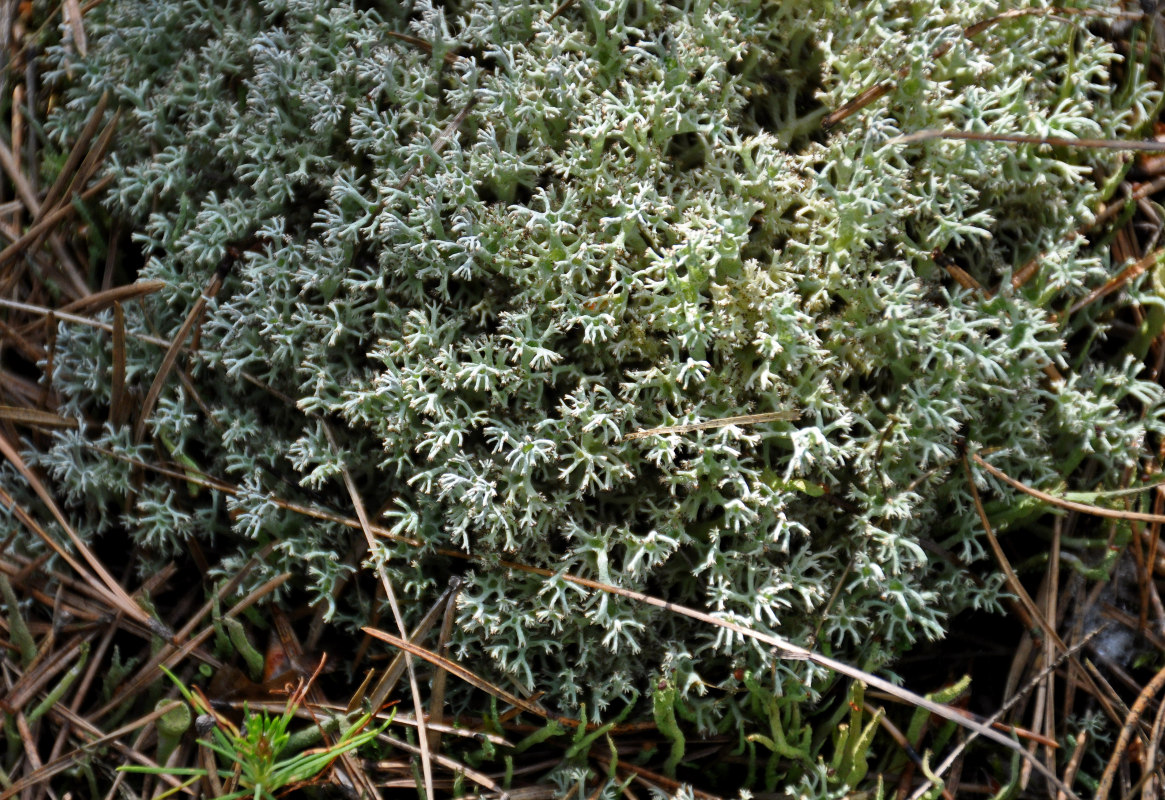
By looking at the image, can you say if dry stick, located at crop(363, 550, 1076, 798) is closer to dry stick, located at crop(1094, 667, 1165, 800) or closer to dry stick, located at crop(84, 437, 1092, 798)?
dry stick, located at crop(84, 437, 1092, 798)

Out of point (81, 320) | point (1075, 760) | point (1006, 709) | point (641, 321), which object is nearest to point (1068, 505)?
point (1006, 709)

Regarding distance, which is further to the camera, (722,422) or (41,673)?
(41,673)

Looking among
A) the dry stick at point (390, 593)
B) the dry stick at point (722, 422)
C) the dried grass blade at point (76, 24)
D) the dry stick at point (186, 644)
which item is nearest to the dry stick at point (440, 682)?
the dry stick at point (390, 593)

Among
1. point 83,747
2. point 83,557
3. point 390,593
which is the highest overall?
point 390,593

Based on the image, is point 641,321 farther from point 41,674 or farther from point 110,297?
point 41,674

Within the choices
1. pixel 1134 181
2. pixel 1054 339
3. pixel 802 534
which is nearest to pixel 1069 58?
pixel 1134 181

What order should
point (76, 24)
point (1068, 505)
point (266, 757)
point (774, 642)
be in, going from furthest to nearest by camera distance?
1. point (76, 24)
2. point (1068, 505)
3. point (774, 642)
4. point (266, 757)
